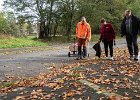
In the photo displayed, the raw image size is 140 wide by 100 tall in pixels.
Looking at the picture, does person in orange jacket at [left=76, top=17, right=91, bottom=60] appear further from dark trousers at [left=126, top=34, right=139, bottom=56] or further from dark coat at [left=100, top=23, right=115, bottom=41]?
dark trousers at [left=126, top=34, right=139, bottom=56]

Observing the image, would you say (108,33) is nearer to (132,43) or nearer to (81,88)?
(132,43)

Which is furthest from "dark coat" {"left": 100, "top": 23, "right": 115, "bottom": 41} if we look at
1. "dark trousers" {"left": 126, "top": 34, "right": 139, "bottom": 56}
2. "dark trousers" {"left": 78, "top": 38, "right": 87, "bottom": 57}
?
"dark trousers" {"left": 78, "top": 38, "right": 87, "bottom": 57}

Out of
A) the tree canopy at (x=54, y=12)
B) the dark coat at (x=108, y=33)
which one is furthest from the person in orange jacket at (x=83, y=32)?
the tree canopy at (x=54, y=12)

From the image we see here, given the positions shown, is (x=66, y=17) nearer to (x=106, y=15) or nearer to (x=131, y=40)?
(x=106, y=15)

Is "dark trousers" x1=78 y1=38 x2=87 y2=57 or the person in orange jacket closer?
the person in orange jacket

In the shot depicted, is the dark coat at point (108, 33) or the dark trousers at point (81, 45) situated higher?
the dark coat at point (108, 33)

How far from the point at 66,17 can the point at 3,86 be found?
1789 inches

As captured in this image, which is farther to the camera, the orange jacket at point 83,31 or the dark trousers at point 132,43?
the orange jacket at point 83,31

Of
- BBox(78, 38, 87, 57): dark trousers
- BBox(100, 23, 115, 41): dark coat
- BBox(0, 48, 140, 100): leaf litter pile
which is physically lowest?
BBox(0, 48, 140, 100): leaf litter pile

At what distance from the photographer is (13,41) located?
39469mm

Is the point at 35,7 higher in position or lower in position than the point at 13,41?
higher

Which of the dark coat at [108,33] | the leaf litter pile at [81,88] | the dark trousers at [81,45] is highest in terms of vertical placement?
the dark coat at [108,33]

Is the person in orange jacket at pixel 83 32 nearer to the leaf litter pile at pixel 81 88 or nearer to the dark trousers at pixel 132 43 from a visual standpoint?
the dark trousers at pixel 132 43

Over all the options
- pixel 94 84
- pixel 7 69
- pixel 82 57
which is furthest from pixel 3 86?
pixel 82 57
